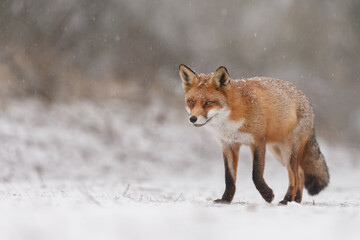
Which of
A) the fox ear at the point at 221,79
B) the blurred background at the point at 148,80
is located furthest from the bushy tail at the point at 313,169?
the blurred background at the point at 148,80

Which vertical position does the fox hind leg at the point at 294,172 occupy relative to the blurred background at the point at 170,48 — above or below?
below

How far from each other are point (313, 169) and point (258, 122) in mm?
1539

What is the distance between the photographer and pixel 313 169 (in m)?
6.79

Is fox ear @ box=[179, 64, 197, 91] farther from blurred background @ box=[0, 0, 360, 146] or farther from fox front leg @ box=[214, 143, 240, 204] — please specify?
blurred background @ box=[0, 0, 360, 146]

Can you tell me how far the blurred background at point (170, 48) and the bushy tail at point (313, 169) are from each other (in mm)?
11478

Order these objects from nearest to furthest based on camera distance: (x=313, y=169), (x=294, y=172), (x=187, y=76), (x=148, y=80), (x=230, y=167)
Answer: (x=187, y=76)
(x=230, y=167)
(x=294, y=172)
(x=313, y=169)
(x=148, y=80)

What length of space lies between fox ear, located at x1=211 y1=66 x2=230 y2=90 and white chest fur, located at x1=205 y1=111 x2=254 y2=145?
14.4 inches

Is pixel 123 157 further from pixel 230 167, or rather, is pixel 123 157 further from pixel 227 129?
pixel 227 129

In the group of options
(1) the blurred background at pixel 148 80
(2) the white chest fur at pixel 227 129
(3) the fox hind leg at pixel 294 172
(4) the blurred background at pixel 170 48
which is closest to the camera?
(2) the white chest fur at pixel 227 129

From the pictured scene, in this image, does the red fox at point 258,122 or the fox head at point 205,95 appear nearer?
the fox head at point 205,95

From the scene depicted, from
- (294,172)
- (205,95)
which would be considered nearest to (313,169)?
(294,172)

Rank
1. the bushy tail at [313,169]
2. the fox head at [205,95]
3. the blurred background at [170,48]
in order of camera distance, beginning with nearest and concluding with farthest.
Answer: the fox head at [205,95] < the bushy tail at [313,169] < the blurred background at [170,48]

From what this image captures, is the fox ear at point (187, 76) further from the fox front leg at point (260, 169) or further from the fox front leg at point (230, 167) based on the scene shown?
the fox front leg at point (260, 169)

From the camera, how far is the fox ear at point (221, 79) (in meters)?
5.74
